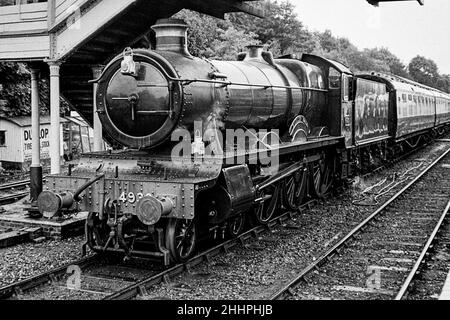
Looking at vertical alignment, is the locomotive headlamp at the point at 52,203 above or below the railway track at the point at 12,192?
above

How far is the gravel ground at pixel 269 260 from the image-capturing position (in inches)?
272

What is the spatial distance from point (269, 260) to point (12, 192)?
920cm

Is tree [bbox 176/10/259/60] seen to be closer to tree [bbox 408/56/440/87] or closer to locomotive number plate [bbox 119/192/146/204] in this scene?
locomotive number plate [bbox 119/192/146/204]

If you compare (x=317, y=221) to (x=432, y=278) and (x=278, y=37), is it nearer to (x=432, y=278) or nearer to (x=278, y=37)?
(x=432, y=278)

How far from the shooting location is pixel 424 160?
23141 millimetres

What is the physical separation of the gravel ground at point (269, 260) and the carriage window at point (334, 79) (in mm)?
2793

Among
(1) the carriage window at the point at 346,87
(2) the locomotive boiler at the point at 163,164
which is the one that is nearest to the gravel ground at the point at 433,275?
(2) the locomotive boiler at the point at 163,164

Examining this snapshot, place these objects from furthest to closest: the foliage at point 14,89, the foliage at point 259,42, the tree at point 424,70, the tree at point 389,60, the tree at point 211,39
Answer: the tree at point 389,60, the tree at point 424,70, the tree at point 211,39, the foliage at point 259,42, the foliage at point 14,89

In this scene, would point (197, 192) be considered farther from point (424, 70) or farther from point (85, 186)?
point (424, 70)

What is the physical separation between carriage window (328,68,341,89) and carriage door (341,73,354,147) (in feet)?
0.44

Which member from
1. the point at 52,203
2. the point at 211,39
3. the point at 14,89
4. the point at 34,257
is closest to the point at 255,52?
the point at 52,203

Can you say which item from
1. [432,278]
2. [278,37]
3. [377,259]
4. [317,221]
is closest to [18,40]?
[317,221]

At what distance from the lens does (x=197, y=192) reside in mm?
7234

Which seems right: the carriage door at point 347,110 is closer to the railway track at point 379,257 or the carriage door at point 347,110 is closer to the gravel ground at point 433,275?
the railway track at point 379,257
